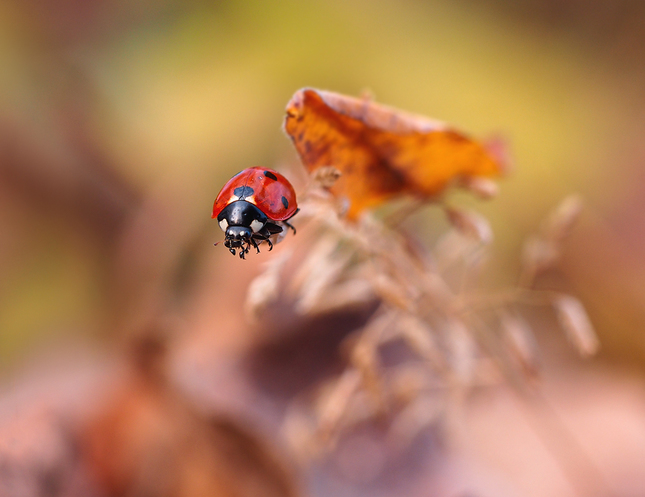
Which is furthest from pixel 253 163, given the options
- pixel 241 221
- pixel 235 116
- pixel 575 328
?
pixel 575 328

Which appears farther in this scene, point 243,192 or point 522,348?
point 522,348

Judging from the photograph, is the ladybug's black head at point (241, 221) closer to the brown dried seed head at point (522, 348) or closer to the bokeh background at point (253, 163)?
the bokeh background at point (253, 163)

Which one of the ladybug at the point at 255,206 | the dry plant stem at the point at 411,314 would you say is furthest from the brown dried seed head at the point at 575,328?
the ladybug at the point at 255,206

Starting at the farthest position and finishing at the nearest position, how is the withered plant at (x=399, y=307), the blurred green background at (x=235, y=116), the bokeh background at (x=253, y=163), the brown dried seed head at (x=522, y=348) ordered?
the blurred green background at (x=235, y=116), the bokeh background at (x=253, y=163), the brown dried seed head at (x=522, y=348), the withered plant at (x=399, y=307)

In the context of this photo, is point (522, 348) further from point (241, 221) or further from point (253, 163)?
point (253, 163)

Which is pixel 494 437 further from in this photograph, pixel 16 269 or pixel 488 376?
pixel 16 269

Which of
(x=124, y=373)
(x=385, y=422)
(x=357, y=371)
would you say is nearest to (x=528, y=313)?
(x=385, y=422)

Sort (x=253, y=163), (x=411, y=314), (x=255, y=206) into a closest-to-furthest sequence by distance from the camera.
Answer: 1. (x=255, y=206)
2. (x=411, y=314)
3. (x=253, y=163)
